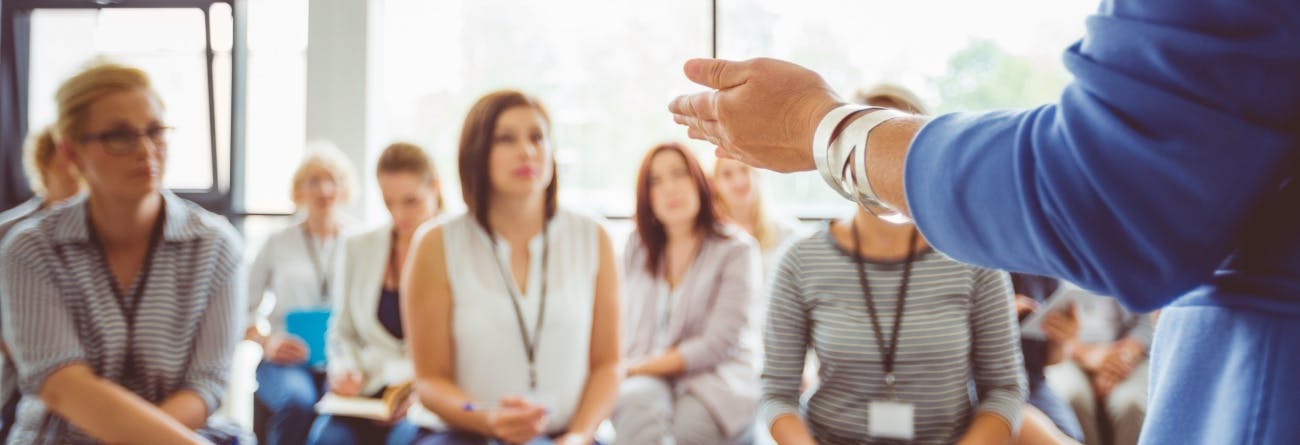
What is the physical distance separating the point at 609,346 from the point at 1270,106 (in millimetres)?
2224

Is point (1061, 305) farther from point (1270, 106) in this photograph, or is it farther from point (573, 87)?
point (573, 87)

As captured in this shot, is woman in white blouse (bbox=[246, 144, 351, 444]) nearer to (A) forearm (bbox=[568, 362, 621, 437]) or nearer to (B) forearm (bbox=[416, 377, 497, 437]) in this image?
(B) forearm (bbox=[416, 377, 497, 437])

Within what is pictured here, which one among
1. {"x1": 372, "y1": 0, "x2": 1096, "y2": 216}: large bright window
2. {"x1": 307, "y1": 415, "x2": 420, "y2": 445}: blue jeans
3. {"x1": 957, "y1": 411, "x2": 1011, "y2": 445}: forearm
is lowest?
{"x1": 307, "y1": 415, "x2": 420, "y2": 445}: blue jeans

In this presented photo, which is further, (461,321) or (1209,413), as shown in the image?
(461,321)

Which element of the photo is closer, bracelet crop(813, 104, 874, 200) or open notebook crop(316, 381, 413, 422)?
bracelet crop(813, 104, 874, 200)

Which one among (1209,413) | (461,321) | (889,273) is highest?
(1209,413)

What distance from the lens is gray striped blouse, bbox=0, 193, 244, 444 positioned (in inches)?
79.1

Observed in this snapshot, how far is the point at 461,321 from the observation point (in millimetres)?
2490

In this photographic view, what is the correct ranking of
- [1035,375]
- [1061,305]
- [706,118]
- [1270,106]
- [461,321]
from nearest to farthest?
[1270,106], [706,118], [461,321], [1061,305], [1035,375]

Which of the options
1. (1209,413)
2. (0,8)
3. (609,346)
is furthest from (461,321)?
(0,8)

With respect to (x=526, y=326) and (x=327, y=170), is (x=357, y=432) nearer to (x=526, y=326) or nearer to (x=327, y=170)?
(x=526, y=326)

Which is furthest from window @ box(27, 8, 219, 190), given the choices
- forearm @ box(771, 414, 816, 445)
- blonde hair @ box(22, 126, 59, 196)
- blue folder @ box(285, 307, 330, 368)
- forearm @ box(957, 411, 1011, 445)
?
forearm @ box(957, 411, 1011, 445)

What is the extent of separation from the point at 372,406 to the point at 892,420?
5.76 feet

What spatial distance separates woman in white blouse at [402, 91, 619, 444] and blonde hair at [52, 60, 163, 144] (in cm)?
88
